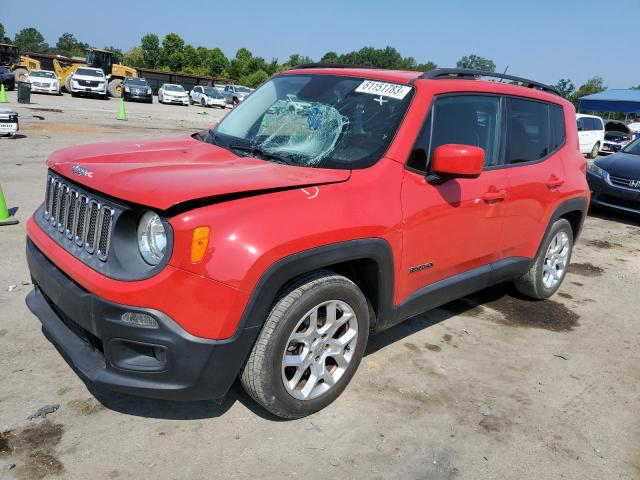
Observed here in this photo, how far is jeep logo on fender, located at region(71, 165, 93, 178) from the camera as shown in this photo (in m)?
2.73

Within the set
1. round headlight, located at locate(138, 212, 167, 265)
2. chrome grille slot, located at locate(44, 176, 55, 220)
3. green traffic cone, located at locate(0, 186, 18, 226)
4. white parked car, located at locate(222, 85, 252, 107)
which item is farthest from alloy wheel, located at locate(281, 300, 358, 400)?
white parked car, located at locate(222, 85, 252, 107)

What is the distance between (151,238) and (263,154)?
1.06 m

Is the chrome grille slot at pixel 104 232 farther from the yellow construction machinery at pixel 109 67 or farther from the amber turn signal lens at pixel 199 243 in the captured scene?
the yellow construction machinery at pixel 109 67

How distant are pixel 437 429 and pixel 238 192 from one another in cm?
172

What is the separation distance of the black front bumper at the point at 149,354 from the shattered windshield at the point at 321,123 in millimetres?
1226

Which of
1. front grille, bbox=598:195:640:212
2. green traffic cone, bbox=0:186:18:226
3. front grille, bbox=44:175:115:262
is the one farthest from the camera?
front grille, bbox=598:195:640:212

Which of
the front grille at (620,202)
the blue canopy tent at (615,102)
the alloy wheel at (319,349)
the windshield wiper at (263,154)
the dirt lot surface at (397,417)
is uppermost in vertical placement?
the blue canopy tent at (615,102)

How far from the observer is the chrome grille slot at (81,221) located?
2.73 m

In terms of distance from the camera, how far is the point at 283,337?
265cm

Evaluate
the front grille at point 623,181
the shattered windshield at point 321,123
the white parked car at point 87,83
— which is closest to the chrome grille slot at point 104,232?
the shattered windshield at point 321,123

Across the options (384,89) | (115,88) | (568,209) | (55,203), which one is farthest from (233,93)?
(55,203)

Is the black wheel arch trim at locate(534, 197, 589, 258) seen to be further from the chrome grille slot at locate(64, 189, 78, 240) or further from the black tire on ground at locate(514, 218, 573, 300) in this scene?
the chrome grille slot at locate(64, 189, 78, 240)

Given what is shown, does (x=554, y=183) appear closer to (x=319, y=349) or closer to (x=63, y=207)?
(x=319, y=349)

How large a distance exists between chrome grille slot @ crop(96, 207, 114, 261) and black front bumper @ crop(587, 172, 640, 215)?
8986 millimetres
